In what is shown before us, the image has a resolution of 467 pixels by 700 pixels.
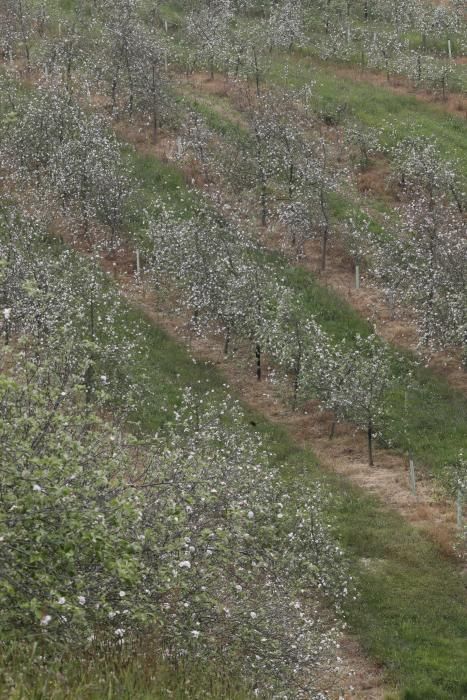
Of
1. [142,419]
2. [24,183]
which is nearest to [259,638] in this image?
[142,419]

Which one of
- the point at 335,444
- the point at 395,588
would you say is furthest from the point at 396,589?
the point at 335,444

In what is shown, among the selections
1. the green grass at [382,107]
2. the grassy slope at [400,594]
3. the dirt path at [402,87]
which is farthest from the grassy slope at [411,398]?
the dirt path at [402,87]

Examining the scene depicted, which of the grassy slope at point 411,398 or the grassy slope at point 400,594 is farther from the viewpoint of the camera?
the grassy slope at point 411,398

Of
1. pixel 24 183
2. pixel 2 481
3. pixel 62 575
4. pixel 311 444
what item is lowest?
pixel 311 444

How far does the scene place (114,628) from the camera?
1340 centimetres

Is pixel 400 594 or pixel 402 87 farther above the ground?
pixel 402 87

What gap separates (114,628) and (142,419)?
76.5 ft

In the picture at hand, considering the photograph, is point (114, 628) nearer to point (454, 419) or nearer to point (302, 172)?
point (454, 419)

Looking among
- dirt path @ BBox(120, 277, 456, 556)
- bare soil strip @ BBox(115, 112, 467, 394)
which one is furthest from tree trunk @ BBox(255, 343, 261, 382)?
bare soil strip @ BBox(115, 112, 467, 394)

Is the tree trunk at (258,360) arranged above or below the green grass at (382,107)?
below

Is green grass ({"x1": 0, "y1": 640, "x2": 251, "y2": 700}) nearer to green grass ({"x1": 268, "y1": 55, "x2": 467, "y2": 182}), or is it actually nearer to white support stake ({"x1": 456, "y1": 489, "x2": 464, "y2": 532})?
white support stake ({"x1": 456, "y1": 489, "x2": 464, "y2": 532})

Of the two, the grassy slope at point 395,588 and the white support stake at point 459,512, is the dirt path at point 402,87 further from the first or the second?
the white support stake at point 459,512

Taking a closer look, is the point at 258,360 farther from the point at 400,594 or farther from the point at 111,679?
the point at 111,679

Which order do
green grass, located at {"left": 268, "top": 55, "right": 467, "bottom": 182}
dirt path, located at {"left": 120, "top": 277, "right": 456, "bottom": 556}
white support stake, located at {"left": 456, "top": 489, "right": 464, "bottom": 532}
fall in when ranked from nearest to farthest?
white support stake, located at {"left": 456, "top": 489, "right": 464, "bottom": 532}
dirt path, located at {"left": 120, "top": 277, "right": 456, "bottom": 556}
green grass, located at {"left": 268, "top": 55, "right": 467, "bottom": 182}
